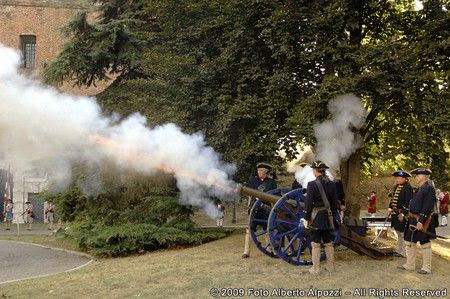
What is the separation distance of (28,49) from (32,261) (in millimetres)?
19324

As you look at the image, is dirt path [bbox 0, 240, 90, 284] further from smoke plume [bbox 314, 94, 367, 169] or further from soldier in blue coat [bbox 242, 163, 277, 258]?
smoke plume [bbox 314, 94, 367, 169]

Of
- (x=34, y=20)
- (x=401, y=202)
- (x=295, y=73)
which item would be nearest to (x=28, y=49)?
(x=34, y=20)

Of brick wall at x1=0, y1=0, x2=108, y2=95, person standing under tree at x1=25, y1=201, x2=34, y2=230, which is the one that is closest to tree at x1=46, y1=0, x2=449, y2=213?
person standing under tree at x1=25, y1=201, x2=34, y2=230

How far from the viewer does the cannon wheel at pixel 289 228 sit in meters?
8.98

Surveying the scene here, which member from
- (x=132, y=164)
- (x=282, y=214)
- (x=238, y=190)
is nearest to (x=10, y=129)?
(x=132, y=164)

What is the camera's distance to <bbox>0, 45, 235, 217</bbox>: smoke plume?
10.0 meters

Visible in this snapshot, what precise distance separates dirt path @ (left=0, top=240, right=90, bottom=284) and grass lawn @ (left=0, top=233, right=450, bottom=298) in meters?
1.28

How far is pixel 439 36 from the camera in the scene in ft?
37.8

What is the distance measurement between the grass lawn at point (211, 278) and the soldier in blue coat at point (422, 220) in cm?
31

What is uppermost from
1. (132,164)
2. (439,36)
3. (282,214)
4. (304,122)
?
(439,36)

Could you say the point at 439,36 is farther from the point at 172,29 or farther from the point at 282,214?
the point at 172,29

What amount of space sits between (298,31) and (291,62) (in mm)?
725

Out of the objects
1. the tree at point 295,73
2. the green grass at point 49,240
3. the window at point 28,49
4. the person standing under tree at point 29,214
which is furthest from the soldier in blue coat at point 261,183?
the window at point 28,49

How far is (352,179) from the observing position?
13.6 m
